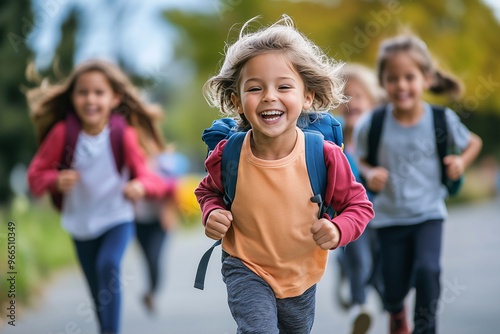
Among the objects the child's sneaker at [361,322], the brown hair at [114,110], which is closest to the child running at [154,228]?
the brown hair at [114,110]

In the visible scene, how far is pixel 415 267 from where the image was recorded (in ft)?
15.3

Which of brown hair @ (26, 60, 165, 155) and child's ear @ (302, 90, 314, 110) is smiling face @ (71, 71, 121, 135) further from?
child's ear @ (302, 90, 314, 110)

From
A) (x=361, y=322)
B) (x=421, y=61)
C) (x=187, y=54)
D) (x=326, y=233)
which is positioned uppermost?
(x=187, y=54)

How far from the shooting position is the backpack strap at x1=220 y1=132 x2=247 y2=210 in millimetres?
3338

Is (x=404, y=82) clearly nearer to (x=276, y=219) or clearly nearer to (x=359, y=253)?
(x=359, y=253)

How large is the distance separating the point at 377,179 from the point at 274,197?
5.72ft

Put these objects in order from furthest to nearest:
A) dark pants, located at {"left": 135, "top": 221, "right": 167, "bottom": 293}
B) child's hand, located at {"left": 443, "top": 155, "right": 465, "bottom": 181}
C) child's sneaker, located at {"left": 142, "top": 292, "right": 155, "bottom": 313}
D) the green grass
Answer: the green grass
dark pants, located at {"left": 135, "top": 221, "right": 167, "bottom": 293}
child's sneaker, located at {"left": 142, "top": 292, "right": 155, "bottom": 313}
child's hand, located at {"left": 443, "top": 155, "right": 465, "bottom": 181}

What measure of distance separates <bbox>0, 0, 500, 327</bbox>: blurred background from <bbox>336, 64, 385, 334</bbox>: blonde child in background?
0.69 meters

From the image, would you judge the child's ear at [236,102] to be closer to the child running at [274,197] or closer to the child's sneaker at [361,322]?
the child running at [274,197]

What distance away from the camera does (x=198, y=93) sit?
20.7 meters

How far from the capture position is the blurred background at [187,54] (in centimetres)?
1039

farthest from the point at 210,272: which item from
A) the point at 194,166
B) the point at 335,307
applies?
the point at 194,166

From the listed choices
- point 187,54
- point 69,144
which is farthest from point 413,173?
point 187,54

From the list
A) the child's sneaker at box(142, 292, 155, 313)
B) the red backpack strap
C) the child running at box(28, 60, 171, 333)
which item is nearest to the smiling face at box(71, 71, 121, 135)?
the child running at box(28, 60, 171, 333)
